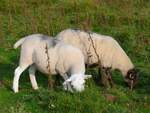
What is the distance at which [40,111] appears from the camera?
8.20 metres

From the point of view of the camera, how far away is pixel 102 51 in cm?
1041

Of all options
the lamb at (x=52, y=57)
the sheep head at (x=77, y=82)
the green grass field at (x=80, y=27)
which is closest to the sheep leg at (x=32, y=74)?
the green grass field at (x=80, y=27)

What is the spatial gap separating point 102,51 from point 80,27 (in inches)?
112

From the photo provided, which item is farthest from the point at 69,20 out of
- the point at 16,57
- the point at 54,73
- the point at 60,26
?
the point at 54,73

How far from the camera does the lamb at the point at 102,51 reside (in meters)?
10.3

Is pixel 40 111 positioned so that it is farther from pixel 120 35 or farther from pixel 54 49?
pixel 120 35

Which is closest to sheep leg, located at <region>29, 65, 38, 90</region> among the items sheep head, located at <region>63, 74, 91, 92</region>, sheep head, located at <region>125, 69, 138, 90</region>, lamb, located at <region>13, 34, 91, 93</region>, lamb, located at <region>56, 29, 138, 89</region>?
lamb, located at <region>13, 34, 91, 93</region>

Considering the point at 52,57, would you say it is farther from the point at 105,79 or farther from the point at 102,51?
the point at 102,51

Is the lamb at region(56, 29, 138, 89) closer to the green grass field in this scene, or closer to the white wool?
the white wool

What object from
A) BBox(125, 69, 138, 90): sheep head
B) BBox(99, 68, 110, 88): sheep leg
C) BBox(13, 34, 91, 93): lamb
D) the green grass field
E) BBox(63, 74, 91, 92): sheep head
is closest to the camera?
the green grass field

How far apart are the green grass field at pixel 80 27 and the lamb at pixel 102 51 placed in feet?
0.78

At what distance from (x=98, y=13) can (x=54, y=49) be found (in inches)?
223

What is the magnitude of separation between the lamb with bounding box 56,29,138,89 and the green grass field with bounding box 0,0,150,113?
24 cm

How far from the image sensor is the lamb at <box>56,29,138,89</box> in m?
10.3
